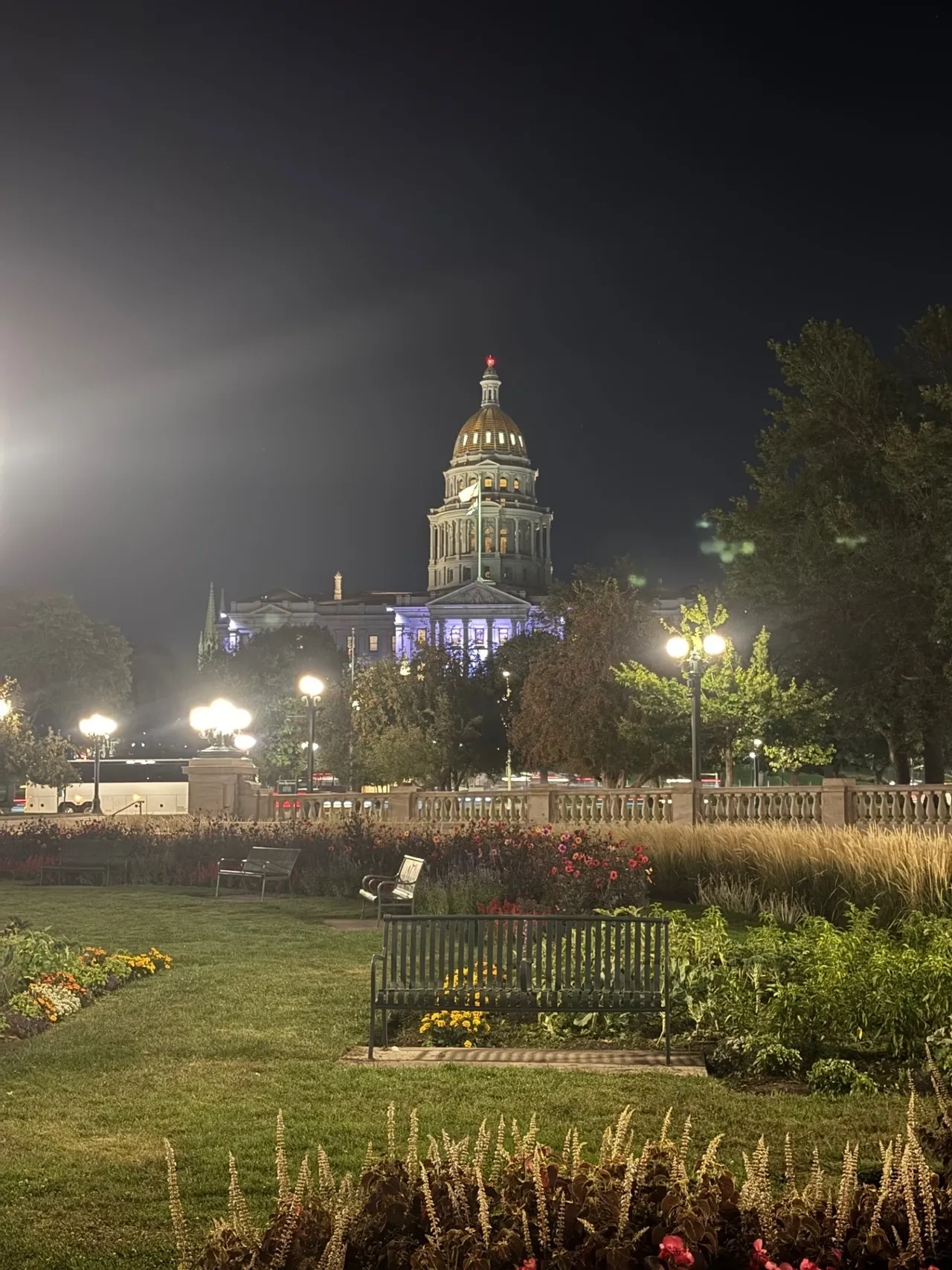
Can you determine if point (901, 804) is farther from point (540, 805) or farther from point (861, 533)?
point (861, 533)

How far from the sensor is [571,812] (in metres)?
28.2

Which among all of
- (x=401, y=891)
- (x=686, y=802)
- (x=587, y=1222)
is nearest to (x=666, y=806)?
(x=686, y=802)

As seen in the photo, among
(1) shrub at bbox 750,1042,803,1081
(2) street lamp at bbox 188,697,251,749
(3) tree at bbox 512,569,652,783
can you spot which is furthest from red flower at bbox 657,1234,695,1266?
(3) tree at bbox 512,569,652,783

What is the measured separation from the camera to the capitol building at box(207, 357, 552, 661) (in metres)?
158

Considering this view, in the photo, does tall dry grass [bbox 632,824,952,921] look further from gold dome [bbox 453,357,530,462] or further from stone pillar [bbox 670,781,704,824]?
gold dome [bbox 453,357,530,462]

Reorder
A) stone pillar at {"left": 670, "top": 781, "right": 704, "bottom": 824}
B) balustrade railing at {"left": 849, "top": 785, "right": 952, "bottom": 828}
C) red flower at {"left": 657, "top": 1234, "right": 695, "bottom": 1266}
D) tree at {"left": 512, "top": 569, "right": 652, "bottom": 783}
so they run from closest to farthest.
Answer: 1. red flower at {"left": 657, "top": 1234, "right": 695, "bottom": 1266}
2. balustrade railing at {"left": 849, "top": 785, "right": 952, "bottom": 828}
3. stone pillar at {"left": 670, "top": 781, "right": 704, "bottom": 824}
4. tree at {"left": 512, "top": 569, "right": 652, "bottom": 783}

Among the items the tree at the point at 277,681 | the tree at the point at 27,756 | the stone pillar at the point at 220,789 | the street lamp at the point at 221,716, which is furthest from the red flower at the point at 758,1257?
→ the tree at the point at 277,681

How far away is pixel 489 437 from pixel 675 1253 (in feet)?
560

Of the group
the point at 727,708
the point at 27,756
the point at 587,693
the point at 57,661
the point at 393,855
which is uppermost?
the point at 57,661

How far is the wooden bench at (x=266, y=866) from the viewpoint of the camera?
22172mm

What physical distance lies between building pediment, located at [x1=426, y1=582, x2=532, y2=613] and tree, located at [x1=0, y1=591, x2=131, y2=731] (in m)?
42.8

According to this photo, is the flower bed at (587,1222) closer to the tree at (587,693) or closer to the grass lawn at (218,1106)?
the grass lawn at (218,1106)

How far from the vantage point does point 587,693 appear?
1996 inches

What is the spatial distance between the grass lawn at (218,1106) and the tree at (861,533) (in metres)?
30.4
